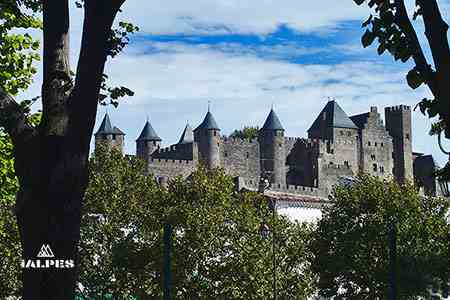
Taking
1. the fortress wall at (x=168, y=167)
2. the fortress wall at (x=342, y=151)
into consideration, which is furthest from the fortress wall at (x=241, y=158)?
the fortress wall at (x=342, y=151)

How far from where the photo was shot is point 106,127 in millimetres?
98938

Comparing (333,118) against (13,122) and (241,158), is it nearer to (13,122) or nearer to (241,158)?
(241,158)

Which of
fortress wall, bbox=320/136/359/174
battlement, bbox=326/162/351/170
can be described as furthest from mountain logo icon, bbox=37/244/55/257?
fortress wall, bbox=320/136/359/174

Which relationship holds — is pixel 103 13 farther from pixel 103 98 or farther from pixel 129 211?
pixel 129 211

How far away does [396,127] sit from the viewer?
391 ft

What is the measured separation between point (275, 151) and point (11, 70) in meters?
84.9

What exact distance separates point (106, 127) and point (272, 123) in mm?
21223

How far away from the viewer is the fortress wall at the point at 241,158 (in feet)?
337

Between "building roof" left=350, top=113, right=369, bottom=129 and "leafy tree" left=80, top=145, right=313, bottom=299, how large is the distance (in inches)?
3096

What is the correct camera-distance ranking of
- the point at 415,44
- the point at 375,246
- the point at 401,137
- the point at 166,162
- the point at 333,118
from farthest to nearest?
the point at 401,137 → the point at 333,118 → the point at 166,162 → the point at 375,246 → the point at 415,44

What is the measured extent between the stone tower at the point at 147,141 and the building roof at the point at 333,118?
22.8m

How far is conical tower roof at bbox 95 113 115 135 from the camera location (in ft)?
323

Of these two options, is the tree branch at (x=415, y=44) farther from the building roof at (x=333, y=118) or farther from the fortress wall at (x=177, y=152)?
the building roof at (x=333, y=118)

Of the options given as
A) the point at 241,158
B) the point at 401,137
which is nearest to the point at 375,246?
the point at 241,158
